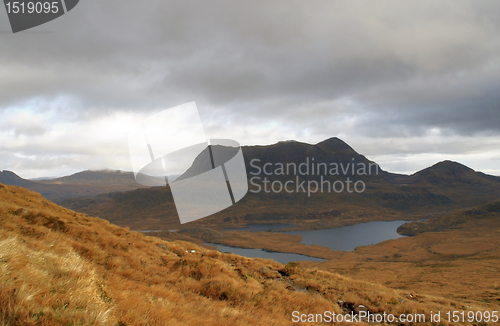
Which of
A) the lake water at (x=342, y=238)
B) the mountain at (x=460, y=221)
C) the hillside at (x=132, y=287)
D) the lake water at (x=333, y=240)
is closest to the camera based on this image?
the hillside at (x=132, y=287)

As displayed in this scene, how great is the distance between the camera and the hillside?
14.7 ft

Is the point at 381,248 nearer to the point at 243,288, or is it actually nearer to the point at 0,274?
the point at 243,288

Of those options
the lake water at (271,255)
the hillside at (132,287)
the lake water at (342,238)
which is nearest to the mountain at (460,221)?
the lake water at (342,238)

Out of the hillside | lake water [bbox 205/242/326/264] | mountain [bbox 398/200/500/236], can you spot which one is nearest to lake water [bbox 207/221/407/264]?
lake water [bbox 205/242/326/264]

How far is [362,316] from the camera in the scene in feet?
41.1

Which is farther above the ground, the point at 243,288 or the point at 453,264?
the point at 243,288

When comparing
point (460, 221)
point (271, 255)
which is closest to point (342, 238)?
point (271, 255)

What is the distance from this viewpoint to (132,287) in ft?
27.4

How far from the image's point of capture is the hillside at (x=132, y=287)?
4.49 meters

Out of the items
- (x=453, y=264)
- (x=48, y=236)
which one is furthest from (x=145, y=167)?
(x=453, y=264)

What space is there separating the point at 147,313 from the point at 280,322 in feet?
15.9

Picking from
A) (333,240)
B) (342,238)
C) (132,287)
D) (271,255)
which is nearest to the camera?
(132,287)

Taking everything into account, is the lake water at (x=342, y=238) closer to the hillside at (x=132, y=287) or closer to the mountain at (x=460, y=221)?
the mountain at (x=460, y=221)

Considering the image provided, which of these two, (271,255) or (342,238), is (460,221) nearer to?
(342,238)
